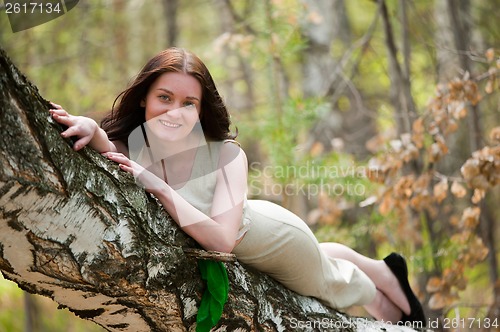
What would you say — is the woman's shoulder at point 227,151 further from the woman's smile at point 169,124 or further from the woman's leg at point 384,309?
the woman's leg at point 384,309

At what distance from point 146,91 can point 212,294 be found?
0.80 meters

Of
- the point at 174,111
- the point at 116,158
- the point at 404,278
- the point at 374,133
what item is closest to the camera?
the point at 116,158

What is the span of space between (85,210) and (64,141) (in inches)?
7.0

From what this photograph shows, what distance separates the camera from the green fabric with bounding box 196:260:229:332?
5.99ft

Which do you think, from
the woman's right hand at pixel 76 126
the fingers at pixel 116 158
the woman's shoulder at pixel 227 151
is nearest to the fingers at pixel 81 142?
the woman's right hand at pixel 76 126

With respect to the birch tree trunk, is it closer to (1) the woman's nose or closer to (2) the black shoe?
(1) the woman's nose

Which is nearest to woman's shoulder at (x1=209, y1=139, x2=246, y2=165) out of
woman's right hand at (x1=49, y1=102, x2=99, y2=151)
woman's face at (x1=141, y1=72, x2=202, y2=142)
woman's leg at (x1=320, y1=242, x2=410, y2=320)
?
woman's face at (x1=141, y1=72, x2=202, y2=142)

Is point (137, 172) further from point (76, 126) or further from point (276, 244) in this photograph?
point (276, 244)

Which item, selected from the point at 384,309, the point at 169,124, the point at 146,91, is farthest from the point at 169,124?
the point at 384,309

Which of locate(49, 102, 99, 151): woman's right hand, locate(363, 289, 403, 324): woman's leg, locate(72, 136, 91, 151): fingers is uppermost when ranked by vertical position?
locate(49, 102, 99, 151): woman's right hand

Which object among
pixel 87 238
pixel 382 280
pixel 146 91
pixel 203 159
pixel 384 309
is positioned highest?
pixel 146 91

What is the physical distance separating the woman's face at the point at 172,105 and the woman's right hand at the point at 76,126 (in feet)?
1.66

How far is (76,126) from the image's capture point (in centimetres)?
157

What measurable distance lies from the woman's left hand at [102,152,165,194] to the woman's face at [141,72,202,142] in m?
0.36
